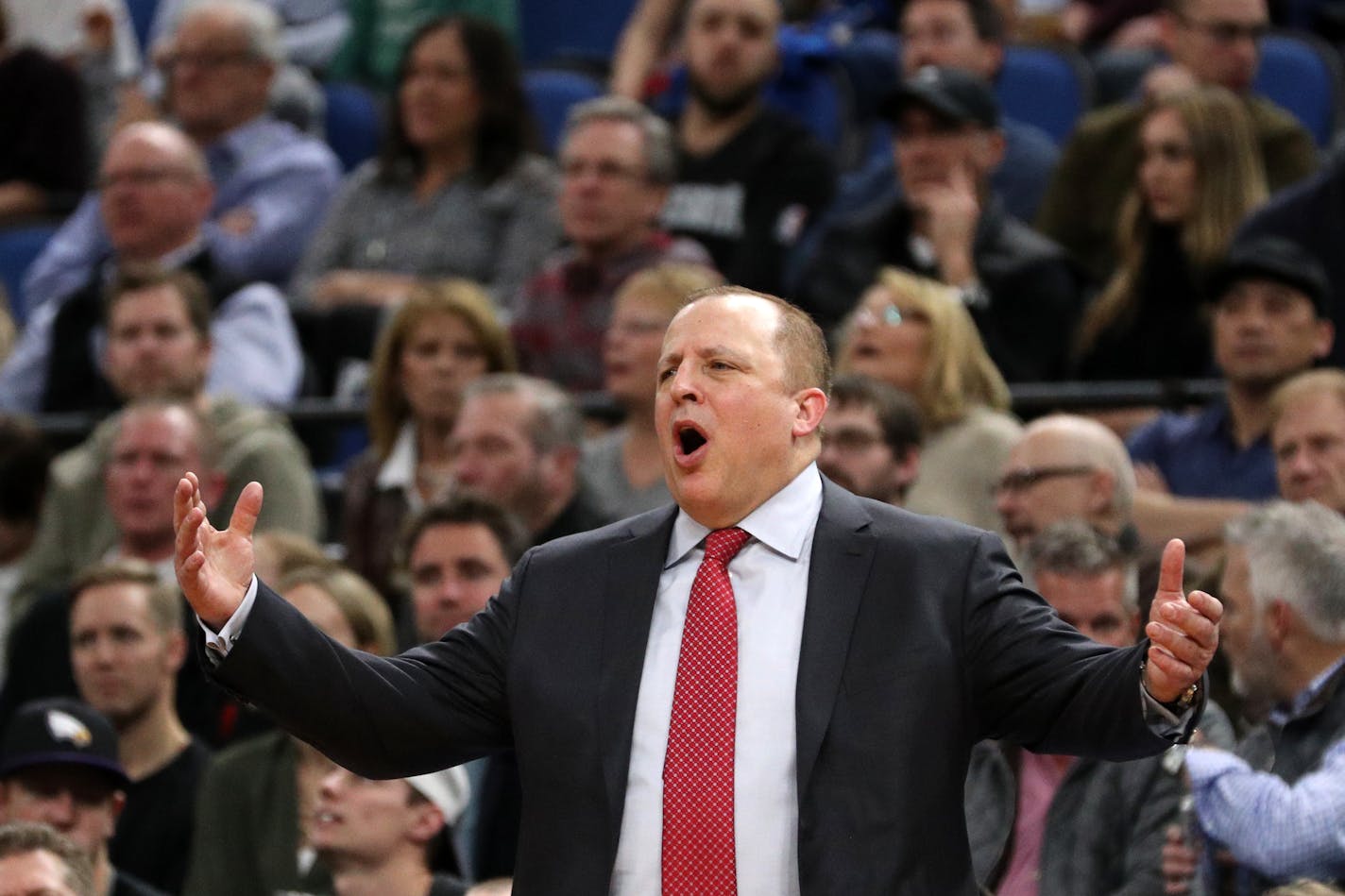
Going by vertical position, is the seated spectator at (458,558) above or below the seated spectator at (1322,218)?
below

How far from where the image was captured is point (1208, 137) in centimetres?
712

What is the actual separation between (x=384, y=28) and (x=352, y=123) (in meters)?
0.43

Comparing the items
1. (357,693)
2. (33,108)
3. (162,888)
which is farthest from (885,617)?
(33,108)

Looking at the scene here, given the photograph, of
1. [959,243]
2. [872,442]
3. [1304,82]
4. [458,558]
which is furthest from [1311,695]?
[1304,82]

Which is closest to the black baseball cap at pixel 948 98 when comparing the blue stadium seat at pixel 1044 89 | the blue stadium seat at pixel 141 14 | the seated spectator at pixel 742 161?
the seated spectator at pixel 742 161

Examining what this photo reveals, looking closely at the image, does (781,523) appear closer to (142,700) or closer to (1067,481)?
(1067,481)

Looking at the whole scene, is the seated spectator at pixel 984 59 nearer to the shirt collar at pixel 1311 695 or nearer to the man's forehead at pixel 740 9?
the man's forehead at pixel 740 9

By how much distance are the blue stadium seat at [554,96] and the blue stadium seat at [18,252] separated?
6.09 ft

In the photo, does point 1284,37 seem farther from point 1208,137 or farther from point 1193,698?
point 1193,698

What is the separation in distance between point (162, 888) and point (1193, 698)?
3.50 meters

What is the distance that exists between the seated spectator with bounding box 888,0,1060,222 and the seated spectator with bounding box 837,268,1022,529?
1.48 m

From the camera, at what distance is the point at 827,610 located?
312 cm

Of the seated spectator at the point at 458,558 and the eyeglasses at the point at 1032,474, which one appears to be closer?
the eyeglasses at the point at 1032,474

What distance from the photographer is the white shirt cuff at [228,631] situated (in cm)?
306
